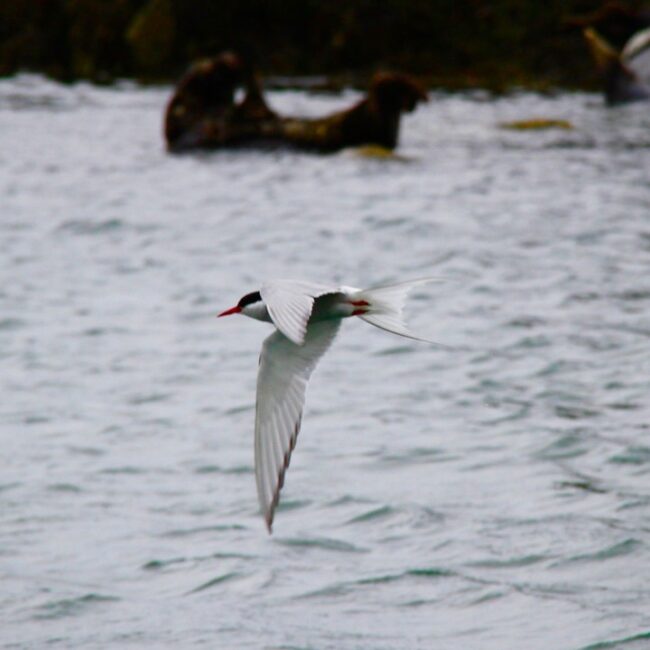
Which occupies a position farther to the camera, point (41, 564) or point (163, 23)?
point (163, 23)

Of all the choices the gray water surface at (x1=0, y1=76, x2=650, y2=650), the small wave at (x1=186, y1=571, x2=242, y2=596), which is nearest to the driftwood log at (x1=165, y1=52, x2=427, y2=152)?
the gray water surface at (x1=0, y1=76, x2=650, y2=650)

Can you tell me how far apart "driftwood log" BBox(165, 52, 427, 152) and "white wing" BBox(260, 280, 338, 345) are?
1349 centimetres

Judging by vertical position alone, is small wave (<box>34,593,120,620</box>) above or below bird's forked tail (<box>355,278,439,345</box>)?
below

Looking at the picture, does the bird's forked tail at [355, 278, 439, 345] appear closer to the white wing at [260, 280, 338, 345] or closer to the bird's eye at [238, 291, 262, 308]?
the white wing at [260, 280, 338, 345]

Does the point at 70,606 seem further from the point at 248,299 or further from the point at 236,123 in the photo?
the point at 236,123

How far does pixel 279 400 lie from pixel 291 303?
3.14ft

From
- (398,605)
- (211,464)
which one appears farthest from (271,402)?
(211,464)

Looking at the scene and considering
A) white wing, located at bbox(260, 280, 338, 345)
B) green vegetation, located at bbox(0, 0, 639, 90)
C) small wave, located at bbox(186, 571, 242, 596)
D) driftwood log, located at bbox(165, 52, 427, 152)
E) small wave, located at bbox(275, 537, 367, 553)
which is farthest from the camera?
green vegetation, located at bbox(0, 0, 639, 90)

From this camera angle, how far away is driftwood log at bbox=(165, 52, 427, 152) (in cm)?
1853

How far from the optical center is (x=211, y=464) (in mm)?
7484

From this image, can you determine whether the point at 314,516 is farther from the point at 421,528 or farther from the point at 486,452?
the point at 486,452

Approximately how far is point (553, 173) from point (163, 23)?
19427 mm

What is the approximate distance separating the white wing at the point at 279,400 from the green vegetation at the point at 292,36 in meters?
25.4

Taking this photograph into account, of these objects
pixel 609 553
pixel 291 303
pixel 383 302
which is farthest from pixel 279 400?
pixel 609 553
